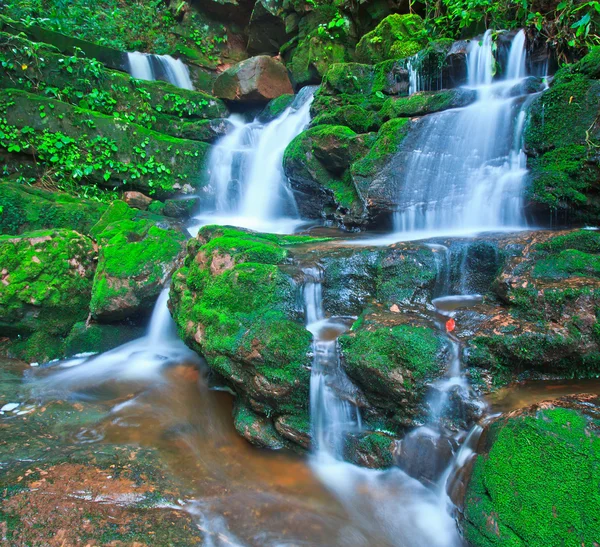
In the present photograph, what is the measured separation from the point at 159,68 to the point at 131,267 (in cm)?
977

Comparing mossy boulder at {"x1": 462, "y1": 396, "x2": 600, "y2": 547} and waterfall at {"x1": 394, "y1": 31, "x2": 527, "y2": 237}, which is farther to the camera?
waterfall at {"x1": 394, "y1": 31, "x2": 527, "y2": 237}

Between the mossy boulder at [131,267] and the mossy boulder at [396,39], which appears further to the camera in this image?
the mossy boulder at [396,39]

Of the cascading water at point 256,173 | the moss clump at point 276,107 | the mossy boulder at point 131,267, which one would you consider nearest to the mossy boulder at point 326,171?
the cascading water at point 256,173

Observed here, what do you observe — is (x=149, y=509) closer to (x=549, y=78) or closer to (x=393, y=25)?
(x=549, y=78)

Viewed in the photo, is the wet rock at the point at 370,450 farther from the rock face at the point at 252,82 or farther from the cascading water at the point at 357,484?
the rock face at the point at 252,82

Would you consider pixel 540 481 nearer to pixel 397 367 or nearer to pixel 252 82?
pixel 397 367

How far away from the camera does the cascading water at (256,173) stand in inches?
333

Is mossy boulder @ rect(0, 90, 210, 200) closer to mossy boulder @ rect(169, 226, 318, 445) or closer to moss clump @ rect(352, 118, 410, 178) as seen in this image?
moss clump @ rect(352, 118, 410, 178)

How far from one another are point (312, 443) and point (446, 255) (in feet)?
8.18

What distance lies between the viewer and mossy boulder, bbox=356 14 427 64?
829 cm

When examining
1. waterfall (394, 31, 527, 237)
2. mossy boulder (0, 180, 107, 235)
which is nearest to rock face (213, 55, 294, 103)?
mossy boulder (0, 180, 107, 235)

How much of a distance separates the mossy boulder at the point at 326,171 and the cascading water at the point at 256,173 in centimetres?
63

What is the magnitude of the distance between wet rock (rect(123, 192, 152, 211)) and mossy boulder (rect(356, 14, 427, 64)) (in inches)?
247

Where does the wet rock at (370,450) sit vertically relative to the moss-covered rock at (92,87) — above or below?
below
